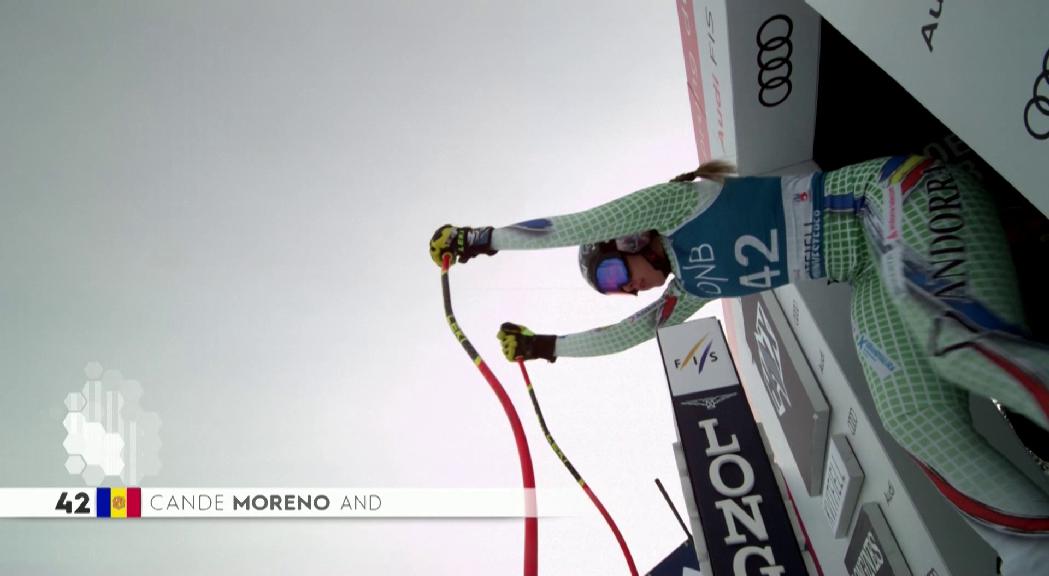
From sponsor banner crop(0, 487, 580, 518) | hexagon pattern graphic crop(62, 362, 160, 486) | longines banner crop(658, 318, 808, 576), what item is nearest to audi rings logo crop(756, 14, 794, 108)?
longines banner crop(658, 318, 808, 576)

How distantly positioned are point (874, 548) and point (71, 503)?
391 centimetres

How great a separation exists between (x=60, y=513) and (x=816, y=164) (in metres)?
4.04

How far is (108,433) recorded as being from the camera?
3639 mm

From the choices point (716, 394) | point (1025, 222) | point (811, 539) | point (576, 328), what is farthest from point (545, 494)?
point (1025, 222)

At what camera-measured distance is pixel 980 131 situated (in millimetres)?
741

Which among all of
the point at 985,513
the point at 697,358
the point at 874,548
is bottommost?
the point at 874,548

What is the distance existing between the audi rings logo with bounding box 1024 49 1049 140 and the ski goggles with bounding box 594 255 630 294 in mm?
834

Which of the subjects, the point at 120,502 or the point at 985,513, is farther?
the point at 120,502

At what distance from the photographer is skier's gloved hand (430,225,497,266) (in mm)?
1385

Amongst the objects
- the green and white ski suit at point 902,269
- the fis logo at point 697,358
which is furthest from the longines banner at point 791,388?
the green and white ski suit at point 902,269

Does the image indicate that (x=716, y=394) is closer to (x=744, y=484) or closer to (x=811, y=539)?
(x=744, y=484)

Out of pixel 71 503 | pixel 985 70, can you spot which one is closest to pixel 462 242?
pixel 985 70

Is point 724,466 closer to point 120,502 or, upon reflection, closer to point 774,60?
point 774,60

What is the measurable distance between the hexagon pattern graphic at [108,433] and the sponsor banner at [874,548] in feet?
11.1
